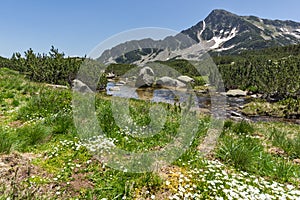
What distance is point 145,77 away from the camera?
168 ft

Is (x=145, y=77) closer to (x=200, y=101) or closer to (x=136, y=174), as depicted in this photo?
(x=200, y=101)

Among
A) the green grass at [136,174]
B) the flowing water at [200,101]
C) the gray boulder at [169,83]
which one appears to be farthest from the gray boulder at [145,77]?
the green grass at [136,174]

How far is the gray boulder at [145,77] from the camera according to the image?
51447 millimetres

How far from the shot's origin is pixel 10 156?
222 inches

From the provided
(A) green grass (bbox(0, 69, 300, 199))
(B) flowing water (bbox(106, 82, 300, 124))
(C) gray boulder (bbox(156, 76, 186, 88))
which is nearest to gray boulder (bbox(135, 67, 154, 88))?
(C) gray boulder (bbox(156, 76, 186, 88))

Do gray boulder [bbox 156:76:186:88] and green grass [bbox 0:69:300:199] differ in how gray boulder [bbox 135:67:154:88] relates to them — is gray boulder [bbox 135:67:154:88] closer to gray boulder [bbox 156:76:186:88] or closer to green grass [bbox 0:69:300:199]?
gray boulder [bbox 156:76:186:88]

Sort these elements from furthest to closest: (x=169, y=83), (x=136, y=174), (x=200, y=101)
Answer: (x=169, y=83) → (x=200, y=101) → (x=136, y=174)

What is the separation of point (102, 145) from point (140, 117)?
3.25m

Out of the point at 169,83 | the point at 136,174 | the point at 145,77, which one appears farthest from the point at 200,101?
the point at 136,174

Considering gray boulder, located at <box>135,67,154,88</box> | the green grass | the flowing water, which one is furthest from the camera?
gray boulder, located at <box>135,67,154,88</box>

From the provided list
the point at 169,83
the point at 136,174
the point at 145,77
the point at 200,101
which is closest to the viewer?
the point at 136,174

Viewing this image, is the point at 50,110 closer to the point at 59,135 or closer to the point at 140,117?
the point at 59,135

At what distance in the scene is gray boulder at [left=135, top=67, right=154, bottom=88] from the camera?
2025 inches

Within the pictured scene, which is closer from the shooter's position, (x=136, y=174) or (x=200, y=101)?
(x=136, y=174)
